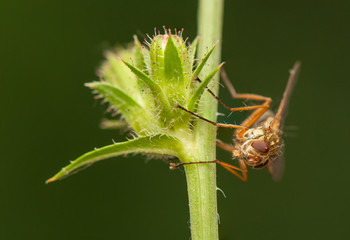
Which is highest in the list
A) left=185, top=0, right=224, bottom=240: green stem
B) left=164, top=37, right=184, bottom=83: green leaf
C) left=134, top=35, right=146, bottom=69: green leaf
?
left=134, top=35, right=146, bottom=69: green leaf

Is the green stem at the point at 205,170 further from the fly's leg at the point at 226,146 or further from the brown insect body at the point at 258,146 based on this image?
the fly's leg at the point at 226,146

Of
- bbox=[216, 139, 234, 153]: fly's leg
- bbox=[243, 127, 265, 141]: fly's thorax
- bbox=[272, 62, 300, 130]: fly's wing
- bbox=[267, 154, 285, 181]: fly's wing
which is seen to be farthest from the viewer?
bbox=[267, 154, 285, 181]: fly's wing

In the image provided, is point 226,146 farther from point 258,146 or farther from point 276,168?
point 276,168

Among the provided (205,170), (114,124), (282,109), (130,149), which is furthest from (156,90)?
(282,109)

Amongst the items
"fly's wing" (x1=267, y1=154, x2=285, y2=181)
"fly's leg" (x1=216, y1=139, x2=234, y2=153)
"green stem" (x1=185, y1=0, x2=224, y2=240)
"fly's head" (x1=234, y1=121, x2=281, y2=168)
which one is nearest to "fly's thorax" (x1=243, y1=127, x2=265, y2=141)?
"fly's head" (x1=234, y1=121, x2=281, y2=168)

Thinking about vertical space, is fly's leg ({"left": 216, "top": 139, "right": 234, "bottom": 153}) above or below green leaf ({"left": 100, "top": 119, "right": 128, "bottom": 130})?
below

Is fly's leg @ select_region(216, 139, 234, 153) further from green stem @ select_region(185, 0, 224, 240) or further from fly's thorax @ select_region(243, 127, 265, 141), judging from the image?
green stem @ select_region(185, 0, 224, 240)

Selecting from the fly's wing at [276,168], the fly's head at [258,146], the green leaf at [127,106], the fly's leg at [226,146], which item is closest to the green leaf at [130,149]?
the green leaf at [127,106]
